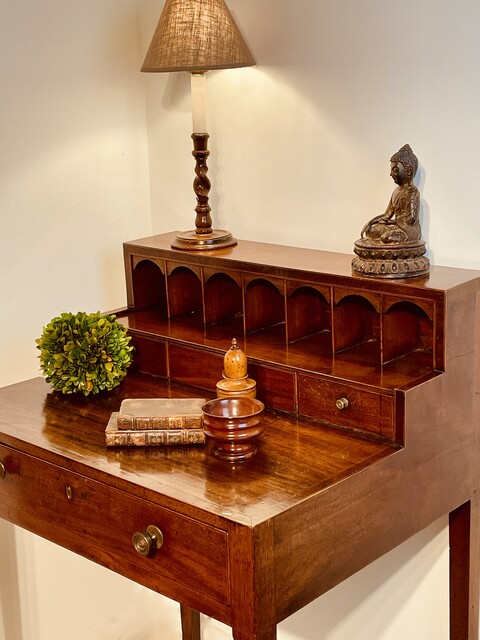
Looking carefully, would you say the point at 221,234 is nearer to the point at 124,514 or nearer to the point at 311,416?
Answer: the point at 311,416

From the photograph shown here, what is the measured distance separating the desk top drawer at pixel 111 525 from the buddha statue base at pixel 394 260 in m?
0.66

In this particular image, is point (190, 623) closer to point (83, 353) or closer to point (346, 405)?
point (83, 353)

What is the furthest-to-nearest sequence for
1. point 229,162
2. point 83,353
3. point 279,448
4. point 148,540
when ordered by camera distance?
point 229,162 < point 83,353 < point 279,448 < point 148,540

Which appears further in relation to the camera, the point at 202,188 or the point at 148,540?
the point at 202,188

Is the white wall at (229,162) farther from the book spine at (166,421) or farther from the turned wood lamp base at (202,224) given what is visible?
the book spine at (166,421)

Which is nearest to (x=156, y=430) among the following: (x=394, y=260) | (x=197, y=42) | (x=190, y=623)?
(x=394, y=260)

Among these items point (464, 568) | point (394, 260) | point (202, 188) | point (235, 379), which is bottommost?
point (464, 568)

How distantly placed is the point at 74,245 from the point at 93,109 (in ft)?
1.23

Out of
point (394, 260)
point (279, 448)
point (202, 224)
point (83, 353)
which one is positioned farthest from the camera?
point (202, 224)

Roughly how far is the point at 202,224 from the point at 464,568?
1014 millimetres

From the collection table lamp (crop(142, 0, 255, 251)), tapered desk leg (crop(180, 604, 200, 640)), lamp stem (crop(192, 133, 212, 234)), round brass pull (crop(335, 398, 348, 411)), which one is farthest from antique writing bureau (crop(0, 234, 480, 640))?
tapered desk leg (crop(180, 604, 200, 640))

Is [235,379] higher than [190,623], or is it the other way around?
[235,379]

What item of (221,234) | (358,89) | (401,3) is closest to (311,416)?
(221,234)

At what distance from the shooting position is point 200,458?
69.9 inches
